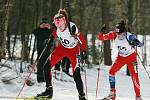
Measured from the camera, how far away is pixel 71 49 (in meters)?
9.03

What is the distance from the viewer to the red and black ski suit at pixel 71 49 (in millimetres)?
8906

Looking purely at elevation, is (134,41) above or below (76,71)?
above

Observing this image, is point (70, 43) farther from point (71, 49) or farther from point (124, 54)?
point (124, 54)

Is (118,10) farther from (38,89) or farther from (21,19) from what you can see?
(38,89)

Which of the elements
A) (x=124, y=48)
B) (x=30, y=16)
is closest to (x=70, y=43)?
(x=124, y=48)

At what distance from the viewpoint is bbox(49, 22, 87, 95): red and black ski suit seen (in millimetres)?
8906

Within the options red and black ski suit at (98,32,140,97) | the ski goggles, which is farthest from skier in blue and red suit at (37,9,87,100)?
red and black ski suit at (98,32,140,97)

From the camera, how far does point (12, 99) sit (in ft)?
32.2

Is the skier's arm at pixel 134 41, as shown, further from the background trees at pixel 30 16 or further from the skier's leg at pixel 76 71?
the background trees at pixel 30 16

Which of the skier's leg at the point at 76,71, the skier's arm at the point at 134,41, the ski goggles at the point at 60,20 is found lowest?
the skier's leg at the point at 76,71

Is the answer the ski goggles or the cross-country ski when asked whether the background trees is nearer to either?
the cross-country ski

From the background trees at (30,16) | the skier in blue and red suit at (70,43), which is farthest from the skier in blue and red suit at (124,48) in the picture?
the background trees at (30,16)

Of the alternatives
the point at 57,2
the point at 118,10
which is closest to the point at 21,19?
the point at 57,2

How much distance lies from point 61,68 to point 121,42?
24.2 ft
